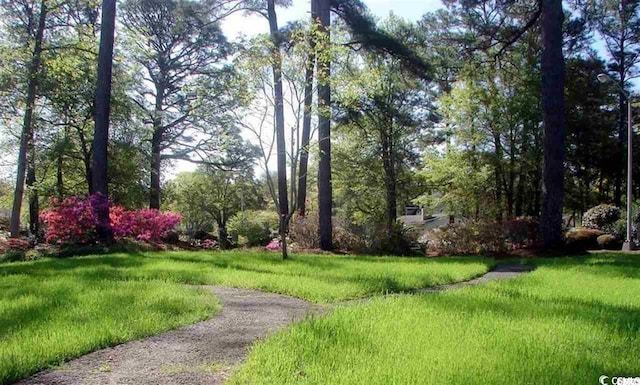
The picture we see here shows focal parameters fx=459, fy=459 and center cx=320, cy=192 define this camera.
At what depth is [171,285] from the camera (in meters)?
5.84

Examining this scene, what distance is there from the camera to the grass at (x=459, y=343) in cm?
257

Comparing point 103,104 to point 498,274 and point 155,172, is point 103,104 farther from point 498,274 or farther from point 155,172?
point 498,274

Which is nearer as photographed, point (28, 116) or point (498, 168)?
point (28, 116)

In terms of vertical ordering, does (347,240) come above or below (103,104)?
below

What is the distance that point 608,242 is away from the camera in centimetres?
1612

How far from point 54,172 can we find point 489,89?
20.8 m

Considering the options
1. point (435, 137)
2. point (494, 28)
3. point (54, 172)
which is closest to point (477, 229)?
point (494, 28)

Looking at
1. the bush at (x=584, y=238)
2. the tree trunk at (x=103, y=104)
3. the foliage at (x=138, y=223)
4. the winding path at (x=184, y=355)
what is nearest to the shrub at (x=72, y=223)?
the tree trunk at (x=103, y=104)

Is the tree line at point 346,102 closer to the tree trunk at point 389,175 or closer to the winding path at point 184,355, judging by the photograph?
the tree trunk at point 389,175

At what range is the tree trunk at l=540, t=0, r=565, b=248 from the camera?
1255 centimetres

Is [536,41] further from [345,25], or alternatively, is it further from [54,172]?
[54,172]

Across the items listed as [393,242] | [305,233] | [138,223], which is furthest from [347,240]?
[138,223]

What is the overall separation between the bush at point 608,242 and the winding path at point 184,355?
1521 cm

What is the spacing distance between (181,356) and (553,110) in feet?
41.1
